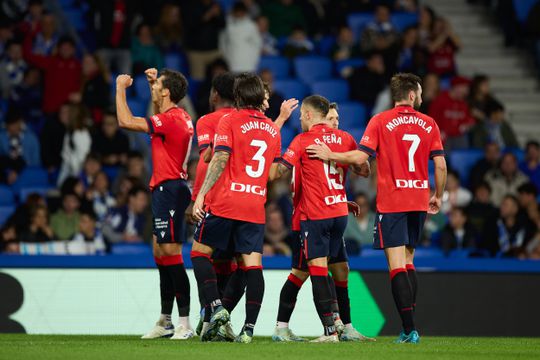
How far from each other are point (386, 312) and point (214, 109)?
125 inches

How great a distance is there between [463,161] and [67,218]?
19.9 ft

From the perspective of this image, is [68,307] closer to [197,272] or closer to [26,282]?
[26,282]

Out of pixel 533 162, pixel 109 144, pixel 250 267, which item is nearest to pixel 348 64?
pixel 533 162

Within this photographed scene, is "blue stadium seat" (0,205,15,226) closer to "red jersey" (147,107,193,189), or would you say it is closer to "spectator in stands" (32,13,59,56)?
Answer: "spectator in stands" (32,13,59,56)

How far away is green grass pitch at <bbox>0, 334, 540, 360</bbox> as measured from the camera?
805 centimetres

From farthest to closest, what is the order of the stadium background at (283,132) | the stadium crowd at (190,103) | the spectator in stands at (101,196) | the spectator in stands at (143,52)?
the spectator in stands at (143,52) → the spectator in stands at (101,196) → the stadium crowd at (190,103) → the stadium background at (283,132)

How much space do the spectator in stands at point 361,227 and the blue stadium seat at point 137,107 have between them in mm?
3896

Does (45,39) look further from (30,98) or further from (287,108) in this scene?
(287,108)

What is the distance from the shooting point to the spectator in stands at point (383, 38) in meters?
18.2

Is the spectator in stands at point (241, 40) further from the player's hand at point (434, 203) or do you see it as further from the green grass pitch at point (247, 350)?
the green grass pitch at point (247, 350)

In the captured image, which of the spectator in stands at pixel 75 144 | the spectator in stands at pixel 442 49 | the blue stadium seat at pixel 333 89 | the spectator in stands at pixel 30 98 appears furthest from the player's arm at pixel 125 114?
the spectator in stands at pixel 442 49

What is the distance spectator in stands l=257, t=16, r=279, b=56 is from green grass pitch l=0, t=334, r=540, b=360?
9478 mm

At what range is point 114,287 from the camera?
39.2 feet

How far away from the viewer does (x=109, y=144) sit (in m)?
16.1
